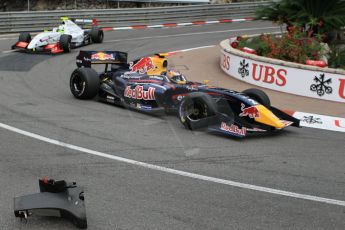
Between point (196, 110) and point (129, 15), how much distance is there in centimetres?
1847

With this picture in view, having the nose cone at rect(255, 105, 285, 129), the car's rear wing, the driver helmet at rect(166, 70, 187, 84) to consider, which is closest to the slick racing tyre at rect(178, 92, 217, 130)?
the nose cone at rect(255, 105, 285, 129)

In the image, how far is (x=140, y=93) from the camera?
1036 cm

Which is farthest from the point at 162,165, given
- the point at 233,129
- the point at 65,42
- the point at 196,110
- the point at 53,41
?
the point at 53,41

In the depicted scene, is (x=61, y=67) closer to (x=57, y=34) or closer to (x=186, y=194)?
(x=57, y=34)

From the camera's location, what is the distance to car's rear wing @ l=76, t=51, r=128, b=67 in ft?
39.9

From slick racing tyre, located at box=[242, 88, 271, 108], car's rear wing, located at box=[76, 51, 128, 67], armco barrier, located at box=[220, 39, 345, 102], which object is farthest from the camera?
armco barrier, located at box=[220, 39, 345, 102]

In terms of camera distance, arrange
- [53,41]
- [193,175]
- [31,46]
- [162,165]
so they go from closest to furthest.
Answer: [193,175]
[162,165]
[31,46]
[53,41]

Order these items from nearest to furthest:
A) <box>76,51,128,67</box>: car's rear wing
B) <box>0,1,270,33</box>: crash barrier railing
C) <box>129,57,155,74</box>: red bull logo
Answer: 1. <box>129,57,155,74</box>: red bull logo
2. <box>76,51,128,67</box>: car's rear wing
3. <box>0,1,270,33</box>: crash barrier railing

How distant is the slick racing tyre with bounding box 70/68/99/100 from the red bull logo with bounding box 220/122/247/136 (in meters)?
3.49

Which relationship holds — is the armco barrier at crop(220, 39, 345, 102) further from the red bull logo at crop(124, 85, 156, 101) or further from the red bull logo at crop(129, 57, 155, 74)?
the red bull logo at crop(124, 85, 156, 101)

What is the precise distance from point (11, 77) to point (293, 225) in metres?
10.6

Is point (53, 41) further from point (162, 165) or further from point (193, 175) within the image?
point (193, 175)

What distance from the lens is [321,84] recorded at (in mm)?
12609

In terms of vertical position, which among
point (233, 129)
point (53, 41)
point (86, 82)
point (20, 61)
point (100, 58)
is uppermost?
point (100, 58)
